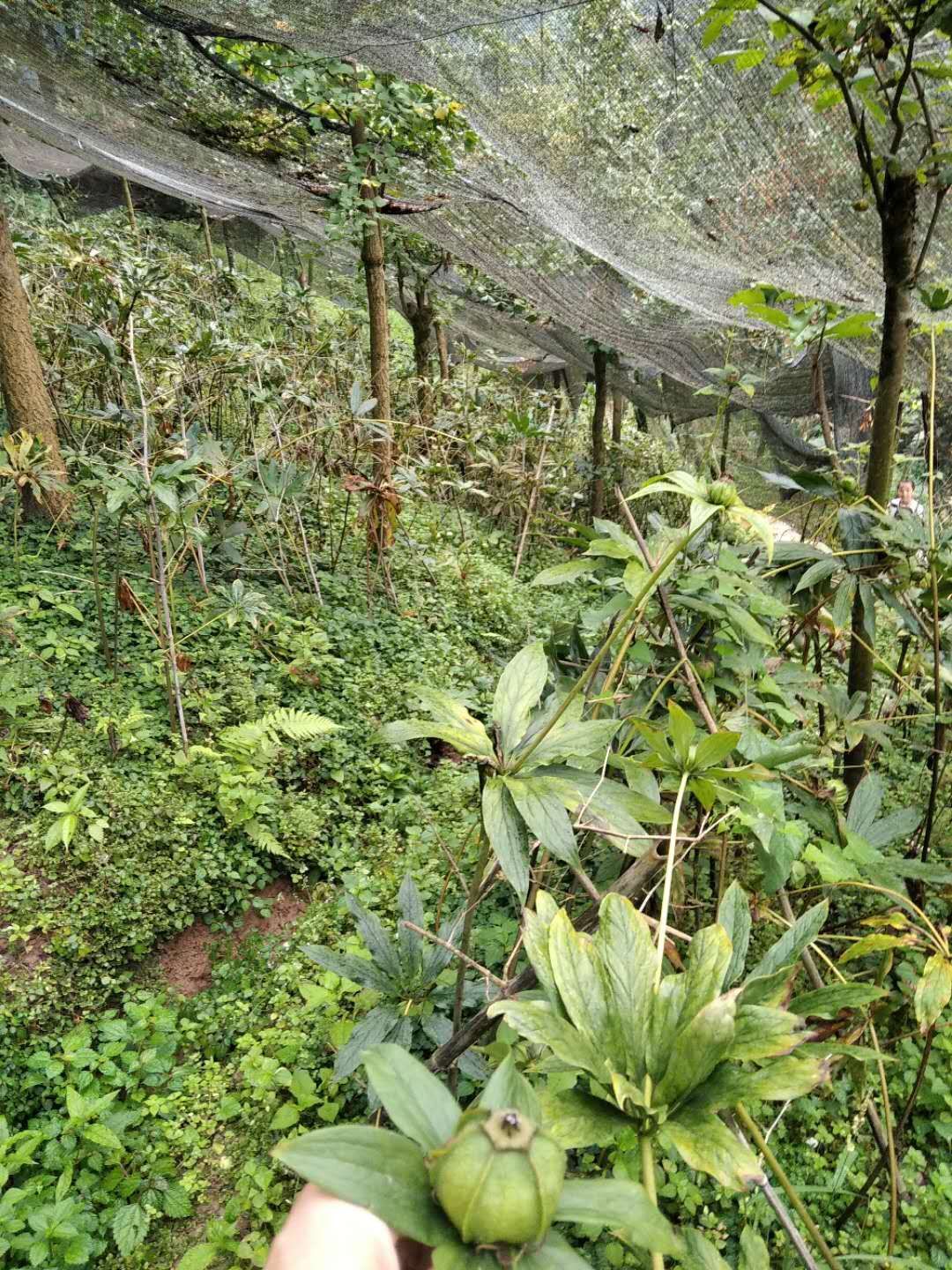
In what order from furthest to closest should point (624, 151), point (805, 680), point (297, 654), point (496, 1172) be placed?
point (297, 654) < point (624, 151) < point (805, 680) < point (496, 1172)

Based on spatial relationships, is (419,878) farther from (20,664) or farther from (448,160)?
(448,160)

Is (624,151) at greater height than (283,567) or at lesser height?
greater

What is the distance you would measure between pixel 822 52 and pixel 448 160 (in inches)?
88.9

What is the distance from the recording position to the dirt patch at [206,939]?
208 cm

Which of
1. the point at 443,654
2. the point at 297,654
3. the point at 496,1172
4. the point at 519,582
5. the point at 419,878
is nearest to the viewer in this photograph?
the point at 496,1172

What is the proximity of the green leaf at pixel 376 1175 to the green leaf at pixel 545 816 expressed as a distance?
0.38 m

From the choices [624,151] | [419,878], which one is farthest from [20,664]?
[624,151]

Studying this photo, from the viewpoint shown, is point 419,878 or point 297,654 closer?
point 419,878

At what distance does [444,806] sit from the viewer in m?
2.61

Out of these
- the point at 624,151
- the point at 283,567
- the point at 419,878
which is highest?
the point at 624,151

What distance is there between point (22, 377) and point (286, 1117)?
3.32 m

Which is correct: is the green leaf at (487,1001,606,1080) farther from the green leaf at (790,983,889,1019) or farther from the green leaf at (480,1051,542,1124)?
the green leaf at (790,983,889,1019)

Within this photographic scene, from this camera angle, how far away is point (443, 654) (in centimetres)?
346

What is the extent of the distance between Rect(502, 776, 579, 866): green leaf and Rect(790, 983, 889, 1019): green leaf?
251 mm
